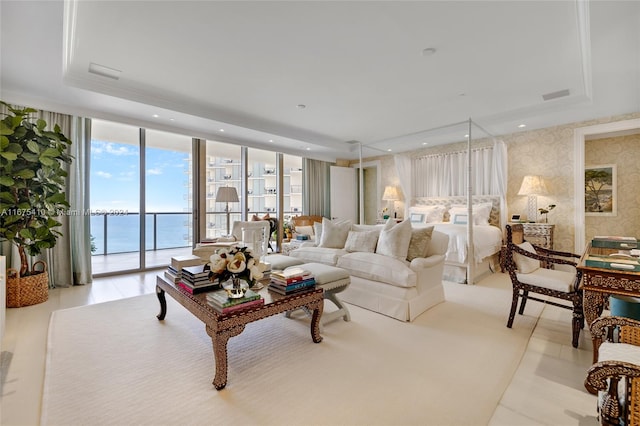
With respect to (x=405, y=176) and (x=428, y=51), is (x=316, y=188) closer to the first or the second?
(x=405, y=176)

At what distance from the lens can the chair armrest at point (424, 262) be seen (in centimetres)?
293

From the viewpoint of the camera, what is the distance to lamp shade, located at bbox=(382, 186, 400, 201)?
7.16m

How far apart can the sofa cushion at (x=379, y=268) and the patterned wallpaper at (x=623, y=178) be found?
4.76 m

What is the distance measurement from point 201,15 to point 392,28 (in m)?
1.62

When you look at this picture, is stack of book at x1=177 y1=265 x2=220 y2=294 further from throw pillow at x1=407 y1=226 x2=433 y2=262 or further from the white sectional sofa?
throw pillow at x1=407 y1=226 x2=433 y2=262

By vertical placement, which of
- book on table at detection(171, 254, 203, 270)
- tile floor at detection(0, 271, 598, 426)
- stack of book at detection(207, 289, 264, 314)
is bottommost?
tile floor at detection(0, 271, 598, 426)

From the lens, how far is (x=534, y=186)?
4.96 meters

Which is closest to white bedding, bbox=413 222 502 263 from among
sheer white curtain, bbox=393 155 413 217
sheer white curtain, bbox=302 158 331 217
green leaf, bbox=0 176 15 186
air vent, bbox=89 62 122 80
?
sheer white curtain, bbox=393 155 413 217

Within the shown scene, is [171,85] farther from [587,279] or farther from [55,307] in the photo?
[587,279]

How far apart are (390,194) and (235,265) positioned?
584cm

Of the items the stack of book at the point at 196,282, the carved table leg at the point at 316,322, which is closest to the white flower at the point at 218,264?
the stack of book at the point at 196,282

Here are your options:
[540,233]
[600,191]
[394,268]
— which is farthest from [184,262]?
[600,191]

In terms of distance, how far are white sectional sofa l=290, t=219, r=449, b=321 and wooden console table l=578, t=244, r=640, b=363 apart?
4.28 feet

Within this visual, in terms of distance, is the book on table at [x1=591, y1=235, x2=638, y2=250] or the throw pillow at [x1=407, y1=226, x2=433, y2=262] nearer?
the book on table at [x1=591, y1=235, x2=638, y2=250]
